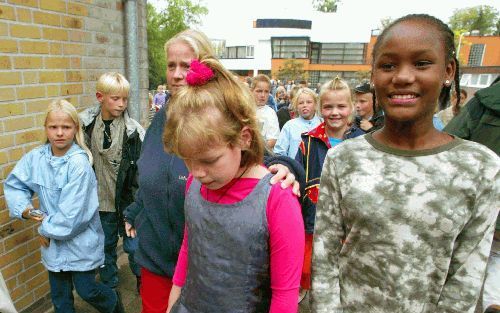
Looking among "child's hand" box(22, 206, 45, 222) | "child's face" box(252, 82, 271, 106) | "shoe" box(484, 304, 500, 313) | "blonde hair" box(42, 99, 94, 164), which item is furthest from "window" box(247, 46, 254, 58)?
"shoe" box(484, 304, 500, 313)

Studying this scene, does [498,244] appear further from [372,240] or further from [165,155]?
[165,155]

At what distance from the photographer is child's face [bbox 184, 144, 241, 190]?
4.26 feet

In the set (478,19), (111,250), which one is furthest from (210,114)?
(478,19)

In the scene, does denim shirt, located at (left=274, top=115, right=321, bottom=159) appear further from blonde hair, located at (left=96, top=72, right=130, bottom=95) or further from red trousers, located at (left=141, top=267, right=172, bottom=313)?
red trousers, located at (left=141, top=267, right=172, bottom=313)

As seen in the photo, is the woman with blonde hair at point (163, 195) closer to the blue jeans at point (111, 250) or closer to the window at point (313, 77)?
the blue jeans at point (111, 250)

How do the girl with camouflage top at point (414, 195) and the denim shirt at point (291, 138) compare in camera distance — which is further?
the denim shirt at point (291, 138)

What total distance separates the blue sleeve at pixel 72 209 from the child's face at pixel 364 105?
136 inches

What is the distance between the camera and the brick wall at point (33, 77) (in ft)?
8.71

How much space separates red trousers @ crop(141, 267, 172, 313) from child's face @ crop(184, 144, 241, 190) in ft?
3.14

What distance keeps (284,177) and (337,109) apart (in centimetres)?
208

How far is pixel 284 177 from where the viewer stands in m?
1.44

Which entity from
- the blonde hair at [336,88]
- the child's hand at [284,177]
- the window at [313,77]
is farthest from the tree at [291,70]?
the child's hand at [284,177]

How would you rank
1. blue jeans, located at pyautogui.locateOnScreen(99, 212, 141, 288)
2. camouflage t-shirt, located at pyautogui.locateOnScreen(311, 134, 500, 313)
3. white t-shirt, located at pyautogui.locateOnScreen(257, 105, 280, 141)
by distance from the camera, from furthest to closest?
white t-shirt, located at pyautogui.locateOnScreen(257, 105, 280, 141) < blue jeans, located at pyautogui.locateOnScreen(99, 212, 141, 288) < camouflage t-shirt, located at pyautogui.locateOnScreen(311, 134, 500, 313)

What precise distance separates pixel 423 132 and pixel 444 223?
346 millimetres
